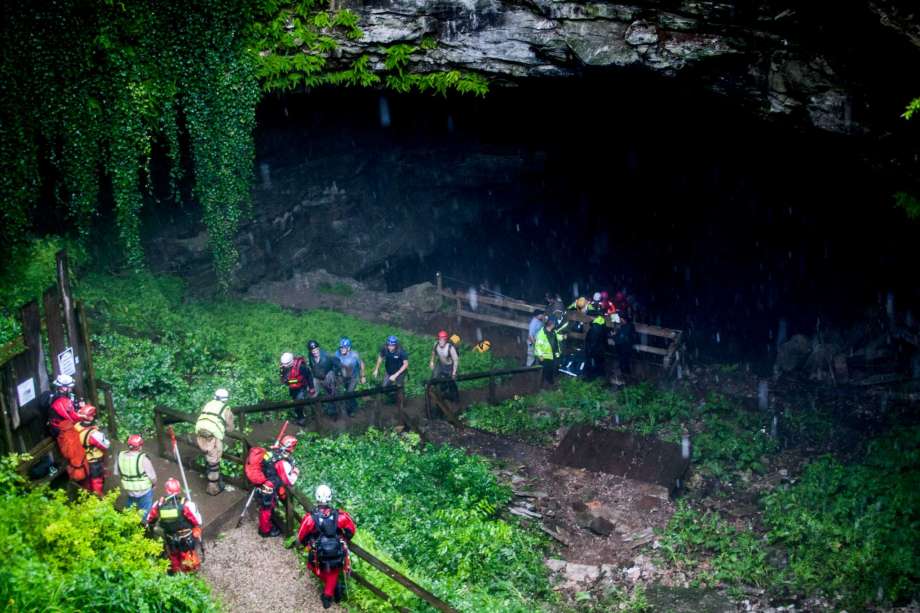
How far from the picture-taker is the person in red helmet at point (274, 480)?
392 inches

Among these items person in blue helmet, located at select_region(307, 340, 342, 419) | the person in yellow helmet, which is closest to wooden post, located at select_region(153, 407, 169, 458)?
person in blue helmet, located at select_region(307, 340, 342, 419)

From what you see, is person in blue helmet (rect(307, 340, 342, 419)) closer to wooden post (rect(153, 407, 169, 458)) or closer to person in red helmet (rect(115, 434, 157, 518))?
wooden post (rect(153, 407, 169, 458))

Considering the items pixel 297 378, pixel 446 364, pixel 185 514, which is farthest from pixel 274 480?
pixel 446 364

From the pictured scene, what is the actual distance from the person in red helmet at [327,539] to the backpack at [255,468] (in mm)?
1438

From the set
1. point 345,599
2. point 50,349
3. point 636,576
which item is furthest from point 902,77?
point 50,349

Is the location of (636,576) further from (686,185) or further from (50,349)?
(686,185)

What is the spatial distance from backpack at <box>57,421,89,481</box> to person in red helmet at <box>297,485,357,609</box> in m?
3.20

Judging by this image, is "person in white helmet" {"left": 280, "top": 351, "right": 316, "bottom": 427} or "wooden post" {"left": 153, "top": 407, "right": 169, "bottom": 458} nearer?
"wooden post" {"left": 153, "top": 407, "right": 169, "bottom": 458}

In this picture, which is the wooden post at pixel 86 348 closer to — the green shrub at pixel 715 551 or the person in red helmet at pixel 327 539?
the person in red helmet at pixel 327 539

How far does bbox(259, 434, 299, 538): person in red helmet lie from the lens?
32.7 feet

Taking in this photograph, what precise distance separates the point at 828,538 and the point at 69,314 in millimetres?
11512

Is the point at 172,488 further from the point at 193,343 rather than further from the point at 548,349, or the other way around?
the point at 548,349

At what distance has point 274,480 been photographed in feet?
32.8

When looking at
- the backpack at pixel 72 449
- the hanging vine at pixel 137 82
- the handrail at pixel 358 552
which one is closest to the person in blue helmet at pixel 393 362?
the handrail at pixel 358 552
